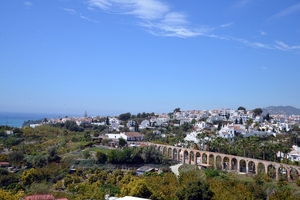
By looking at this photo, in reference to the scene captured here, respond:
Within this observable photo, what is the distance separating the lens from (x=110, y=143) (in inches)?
2025

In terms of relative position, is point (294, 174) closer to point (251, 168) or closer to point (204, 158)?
point (251, 168)

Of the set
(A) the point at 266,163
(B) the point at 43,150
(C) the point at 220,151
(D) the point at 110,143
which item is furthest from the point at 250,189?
(D) the point at 110,143

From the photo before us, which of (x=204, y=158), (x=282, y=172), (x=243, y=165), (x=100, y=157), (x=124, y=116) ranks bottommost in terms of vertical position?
(x=204, y=158)

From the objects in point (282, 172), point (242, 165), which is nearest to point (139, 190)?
point (282, 172)

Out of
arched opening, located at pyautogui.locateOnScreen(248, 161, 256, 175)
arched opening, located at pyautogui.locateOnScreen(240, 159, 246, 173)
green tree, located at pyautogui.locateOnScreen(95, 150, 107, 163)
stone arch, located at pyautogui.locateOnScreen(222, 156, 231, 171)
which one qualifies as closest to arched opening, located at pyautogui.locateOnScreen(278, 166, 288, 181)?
arched opening, located at pyautogui.locateOnScreen(248, 161, 256, 175)

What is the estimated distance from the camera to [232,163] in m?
37.8

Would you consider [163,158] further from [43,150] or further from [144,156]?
[43,150]

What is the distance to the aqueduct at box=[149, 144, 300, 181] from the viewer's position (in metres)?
31.0

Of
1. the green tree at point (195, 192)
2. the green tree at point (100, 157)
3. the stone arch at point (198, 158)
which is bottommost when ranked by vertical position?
the stone arch at point (198, 158)

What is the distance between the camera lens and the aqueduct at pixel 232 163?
102ft

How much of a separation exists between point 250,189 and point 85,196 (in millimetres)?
12103

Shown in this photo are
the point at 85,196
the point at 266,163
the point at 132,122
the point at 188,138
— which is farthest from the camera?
the point at 132,122

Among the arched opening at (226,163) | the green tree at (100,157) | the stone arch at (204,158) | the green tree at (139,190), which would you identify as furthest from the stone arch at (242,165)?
the green tree at (139,190)

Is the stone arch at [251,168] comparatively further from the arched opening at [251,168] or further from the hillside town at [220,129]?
the hillside town at [220,129]
